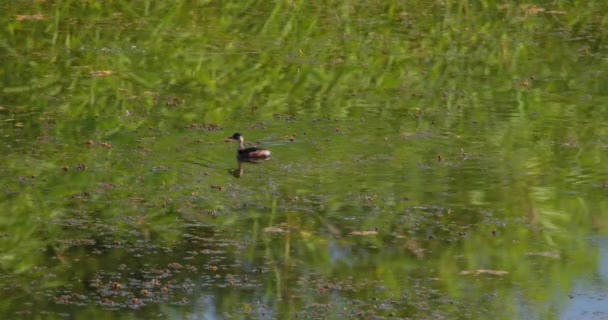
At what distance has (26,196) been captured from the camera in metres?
10.8

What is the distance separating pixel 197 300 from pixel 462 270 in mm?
1953

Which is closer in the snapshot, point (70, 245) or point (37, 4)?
point (70, 245)

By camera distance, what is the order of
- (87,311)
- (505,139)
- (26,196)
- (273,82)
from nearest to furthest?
(87,311) → (26,196) → (505,139) → (273,82)

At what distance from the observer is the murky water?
354 inches

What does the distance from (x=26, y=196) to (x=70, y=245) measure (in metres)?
1.24

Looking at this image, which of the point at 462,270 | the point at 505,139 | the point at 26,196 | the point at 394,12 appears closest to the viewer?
the point at 462,270

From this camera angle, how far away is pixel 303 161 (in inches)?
→ 467

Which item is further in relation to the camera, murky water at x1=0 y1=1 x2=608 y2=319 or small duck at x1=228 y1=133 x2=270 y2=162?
small duck at x1=228 y1=133 x2=270 y2=162

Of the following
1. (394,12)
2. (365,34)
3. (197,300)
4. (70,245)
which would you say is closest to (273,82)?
(365,34)

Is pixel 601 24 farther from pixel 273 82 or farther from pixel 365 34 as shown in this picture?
pixel 273 82

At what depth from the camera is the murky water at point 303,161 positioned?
9.00 metres

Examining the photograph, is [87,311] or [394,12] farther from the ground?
[394,12]

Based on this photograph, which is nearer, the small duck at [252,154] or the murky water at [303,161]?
the murky water at [303,161]

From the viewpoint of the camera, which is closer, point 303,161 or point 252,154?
point 252,154
